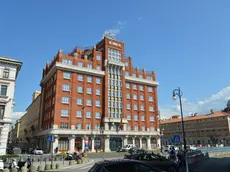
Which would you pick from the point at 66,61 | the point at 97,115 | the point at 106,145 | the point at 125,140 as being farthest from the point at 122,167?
the point at 125,140

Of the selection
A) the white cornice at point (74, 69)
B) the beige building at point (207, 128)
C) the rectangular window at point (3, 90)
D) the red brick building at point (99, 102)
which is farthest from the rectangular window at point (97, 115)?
the beige building at point (207, 128)

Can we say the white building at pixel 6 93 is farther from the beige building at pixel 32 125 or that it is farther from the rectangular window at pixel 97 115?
the beige building at pixel 32 125

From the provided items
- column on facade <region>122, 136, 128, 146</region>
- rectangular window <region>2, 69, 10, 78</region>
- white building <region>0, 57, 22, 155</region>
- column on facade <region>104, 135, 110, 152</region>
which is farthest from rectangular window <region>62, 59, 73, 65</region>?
column on facade <region>122, 136, 128, 146</region>

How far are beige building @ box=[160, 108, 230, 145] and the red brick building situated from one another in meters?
33.2

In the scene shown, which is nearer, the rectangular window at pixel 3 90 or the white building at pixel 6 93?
the white building at pixel 6 93

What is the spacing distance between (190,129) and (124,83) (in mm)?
61803

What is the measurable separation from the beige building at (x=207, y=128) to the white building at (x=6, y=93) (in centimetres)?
6907

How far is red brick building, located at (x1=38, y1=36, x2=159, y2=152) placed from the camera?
49.9m

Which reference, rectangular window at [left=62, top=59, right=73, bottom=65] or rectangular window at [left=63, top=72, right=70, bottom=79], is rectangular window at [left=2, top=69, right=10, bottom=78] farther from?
rectangular window at [left=62, top=59, right=73, bottom=65]

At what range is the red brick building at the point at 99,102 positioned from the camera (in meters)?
49.9

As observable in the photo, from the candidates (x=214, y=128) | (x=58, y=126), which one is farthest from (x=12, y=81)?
(x=214, y=128)

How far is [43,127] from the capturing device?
5784cm

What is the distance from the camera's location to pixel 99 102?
5588cm

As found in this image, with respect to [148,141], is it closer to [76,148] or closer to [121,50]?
[76,148]
